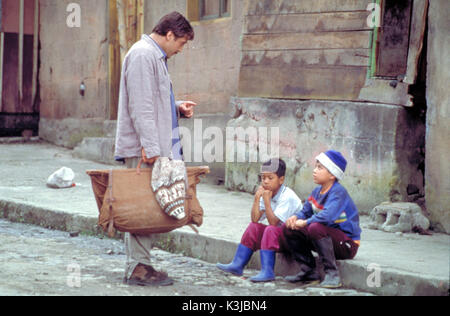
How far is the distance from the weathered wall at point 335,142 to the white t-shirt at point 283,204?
6.31ft

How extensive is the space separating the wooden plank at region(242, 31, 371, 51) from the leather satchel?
11.0ft

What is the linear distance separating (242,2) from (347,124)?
2428mm

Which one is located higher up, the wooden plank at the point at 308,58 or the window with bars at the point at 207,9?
the window with bars at the point at 207,9

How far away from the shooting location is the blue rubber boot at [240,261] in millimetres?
5441

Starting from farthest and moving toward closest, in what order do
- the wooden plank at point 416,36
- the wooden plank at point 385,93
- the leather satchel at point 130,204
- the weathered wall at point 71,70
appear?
the weathered wall at point 71,70 → the wooden plank at point 385,93 → the wooden plank at point 416,36 → the leather satchel at point 130,204

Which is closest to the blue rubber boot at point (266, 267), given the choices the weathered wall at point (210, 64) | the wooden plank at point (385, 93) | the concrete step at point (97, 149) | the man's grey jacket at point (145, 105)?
the man's grey jacket at point (145, 105)

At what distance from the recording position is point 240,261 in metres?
5.45

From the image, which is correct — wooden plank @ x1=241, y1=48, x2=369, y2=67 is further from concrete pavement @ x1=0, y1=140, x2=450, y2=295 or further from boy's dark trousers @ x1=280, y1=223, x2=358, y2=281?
boy's dark trousers @ x1=280, y1=223, x2=358, y2=281

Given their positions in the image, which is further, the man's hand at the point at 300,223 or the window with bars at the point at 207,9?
the window with bars at the point at 207,9

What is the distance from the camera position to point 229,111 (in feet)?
30.0

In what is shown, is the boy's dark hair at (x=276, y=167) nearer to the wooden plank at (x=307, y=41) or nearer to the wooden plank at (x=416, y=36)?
the wooden plank at (x=416, y=36)

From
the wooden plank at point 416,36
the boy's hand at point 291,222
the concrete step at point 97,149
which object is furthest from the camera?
the concrete step at point 97,149

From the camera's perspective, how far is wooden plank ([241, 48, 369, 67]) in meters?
7.55
